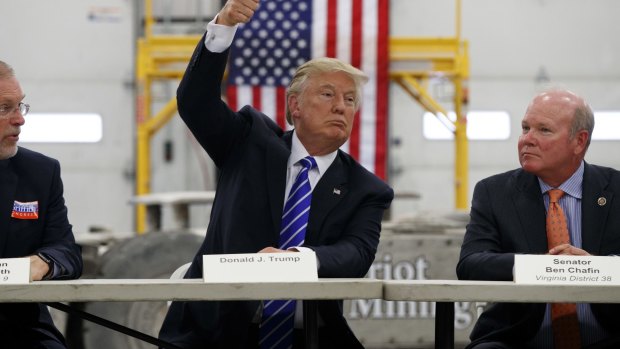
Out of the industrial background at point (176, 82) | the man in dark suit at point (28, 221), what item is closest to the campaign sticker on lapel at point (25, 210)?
the man in dark suit at point (28, 221)

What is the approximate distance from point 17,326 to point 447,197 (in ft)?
25.1

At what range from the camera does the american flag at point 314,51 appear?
8.35 meters

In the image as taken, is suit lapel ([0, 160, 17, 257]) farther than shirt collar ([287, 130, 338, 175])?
No

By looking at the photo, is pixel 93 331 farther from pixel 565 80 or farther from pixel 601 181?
pixel 565 80

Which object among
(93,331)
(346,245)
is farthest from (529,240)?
(93,331)

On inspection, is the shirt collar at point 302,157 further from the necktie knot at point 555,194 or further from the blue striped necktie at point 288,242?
the necktie knot at point 555,194

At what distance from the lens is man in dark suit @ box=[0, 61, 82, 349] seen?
10.8ft

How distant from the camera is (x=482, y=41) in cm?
1086

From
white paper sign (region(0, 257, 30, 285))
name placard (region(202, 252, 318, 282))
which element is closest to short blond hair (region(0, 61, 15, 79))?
white paper sign (region(0, 257, 30, 285))

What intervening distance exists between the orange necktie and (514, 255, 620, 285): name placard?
508 millimetres

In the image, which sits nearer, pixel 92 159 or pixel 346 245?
pixel 346 245

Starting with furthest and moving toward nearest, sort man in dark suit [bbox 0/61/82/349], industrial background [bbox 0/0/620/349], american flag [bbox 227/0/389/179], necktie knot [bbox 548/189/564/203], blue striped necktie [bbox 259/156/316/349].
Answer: industrial background [bbox 0/0/620/349], american flag [bbox 227/0/389/179], necktie knot [bbox 548/189/564/203], blue striped necktie [bbox 259/156/316/349], man in dark suit [bbox 0/61/82/349]

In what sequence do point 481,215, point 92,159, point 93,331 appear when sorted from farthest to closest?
point 92,159 < point 93,331 < point 481,215

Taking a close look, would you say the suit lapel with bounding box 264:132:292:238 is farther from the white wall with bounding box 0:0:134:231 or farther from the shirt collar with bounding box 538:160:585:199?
the white wall with bounding box 0:0:134:231
